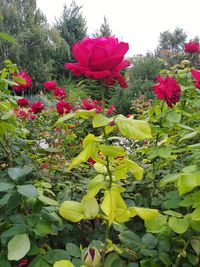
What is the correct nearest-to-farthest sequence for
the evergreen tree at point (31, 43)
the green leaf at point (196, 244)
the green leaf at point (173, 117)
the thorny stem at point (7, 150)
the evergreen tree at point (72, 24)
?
the green leaf at point (196, 244)
the green leaf at point (173, 117)
the thorny stem at point (7, 150)
the evergreen tree at point (31, 43)
the evergreen tree at point (72, 24)

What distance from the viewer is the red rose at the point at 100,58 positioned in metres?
0.63

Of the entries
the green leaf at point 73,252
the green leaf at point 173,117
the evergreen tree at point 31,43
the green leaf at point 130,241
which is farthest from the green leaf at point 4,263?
the evergreen tree at point 31,43

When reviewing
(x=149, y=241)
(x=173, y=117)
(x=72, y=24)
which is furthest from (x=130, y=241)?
(x=72, y=24)

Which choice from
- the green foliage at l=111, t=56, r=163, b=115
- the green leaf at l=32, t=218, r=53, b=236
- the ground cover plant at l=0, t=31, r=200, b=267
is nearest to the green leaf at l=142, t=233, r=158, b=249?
the ground cover plant at l=0, t=31, r=200, b=267

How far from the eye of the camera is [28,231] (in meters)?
0.75

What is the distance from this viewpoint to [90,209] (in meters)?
0.68

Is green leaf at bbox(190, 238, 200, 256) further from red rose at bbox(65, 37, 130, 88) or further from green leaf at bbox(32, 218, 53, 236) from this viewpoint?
red rose at bbox(65, 37, 130, 88)

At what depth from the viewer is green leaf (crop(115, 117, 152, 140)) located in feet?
1.88

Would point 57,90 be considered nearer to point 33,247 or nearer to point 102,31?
point 33,247

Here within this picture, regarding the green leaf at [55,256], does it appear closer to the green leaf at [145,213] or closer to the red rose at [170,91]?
the green leaf at [145,213]

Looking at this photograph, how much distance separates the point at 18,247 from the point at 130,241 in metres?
0.26

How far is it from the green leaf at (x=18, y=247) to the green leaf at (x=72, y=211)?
0.34ft

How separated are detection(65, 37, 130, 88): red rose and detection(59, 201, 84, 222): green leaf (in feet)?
0.89

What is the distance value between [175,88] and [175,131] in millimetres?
323
